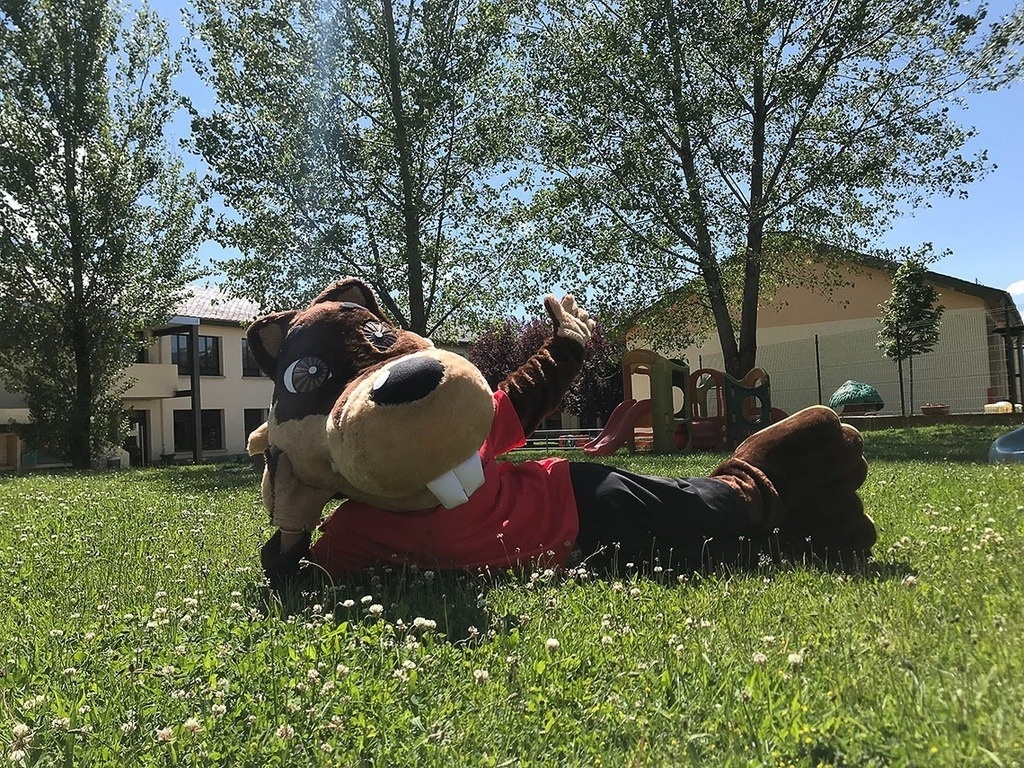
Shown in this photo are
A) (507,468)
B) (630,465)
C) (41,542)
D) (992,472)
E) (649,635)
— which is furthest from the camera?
(630,465)

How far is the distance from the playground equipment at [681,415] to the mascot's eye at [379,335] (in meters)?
13.9

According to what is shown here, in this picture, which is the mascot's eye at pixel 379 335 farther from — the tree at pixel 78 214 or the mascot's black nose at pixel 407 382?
the tree at pixel 78 214

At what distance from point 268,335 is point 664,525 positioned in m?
2.24

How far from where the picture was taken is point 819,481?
385cm

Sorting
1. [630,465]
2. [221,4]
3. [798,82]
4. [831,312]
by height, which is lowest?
[630,465]

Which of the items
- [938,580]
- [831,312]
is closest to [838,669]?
[938,580]

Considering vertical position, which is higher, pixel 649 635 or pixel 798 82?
pixel 798 82

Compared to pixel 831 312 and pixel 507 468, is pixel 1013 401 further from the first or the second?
pixel 507 468

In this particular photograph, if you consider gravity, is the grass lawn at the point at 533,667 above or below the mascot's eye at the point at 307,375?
below

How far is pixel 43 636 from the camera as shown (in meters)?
3.16

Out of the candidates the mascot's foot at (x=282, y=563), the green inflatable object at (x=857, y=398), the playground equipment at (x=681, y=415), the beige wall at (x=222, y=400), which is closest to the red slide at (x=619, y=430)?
the playground equipment at (x=681, y=415)

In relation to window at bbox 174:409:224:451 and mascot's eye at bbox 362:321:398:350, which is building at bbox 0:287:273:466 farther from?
mascot's eye at bbox 362:321:398:350

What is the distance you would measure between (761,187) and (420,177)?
8.06 meters

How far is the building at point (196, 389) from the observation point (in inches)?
1304
